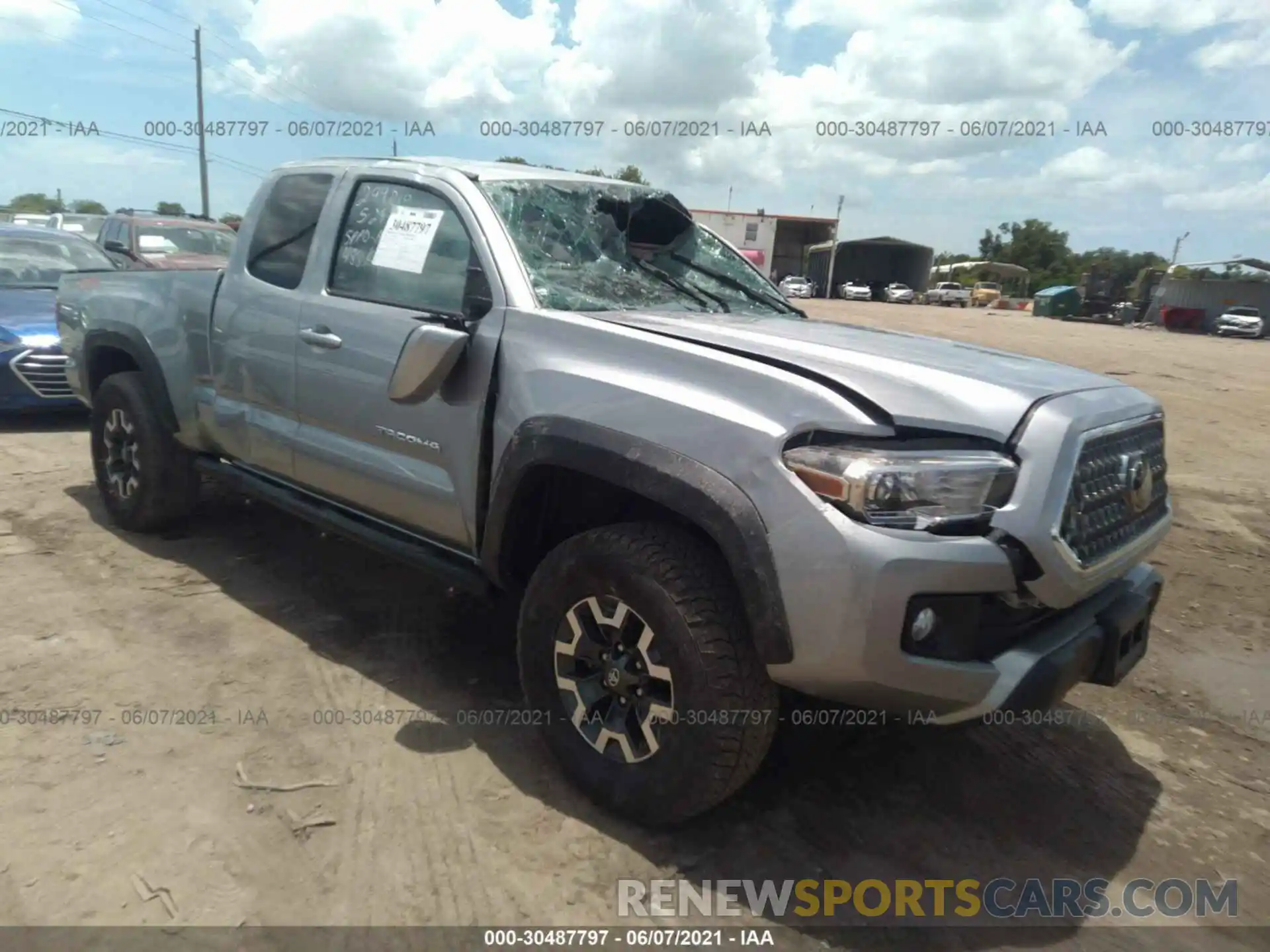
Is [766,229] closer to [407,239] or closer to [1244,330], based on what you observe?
[1244,330]

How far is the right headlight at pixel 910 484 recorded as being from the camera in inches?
90.0

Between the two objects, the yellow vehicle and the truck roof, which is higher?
the truck roof

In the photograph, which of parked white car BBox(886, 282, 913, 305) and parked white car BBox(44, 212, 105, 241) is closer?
parked white car BBox(44, 212, 105, 241)

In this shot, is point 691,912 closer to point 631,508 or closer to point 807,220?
point 631,508

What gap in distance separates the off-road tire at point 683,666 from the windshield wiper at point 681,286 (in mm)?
1359

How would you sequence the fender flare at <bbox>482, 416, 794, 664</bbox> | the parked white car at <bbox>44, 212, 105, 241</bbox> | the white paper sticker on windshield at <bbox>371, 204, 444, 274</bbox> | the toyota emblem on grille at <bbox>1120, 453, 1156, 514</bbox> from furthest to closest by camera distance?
the parked white car at <bbox>44, 212, 105, 241</bbox> < the white paper sticker on windshield at <bbox>371, 204, 444, 274</bbox> < the toyota emblem on grille at <bbox>1120, 453, 1156, 514</bbox> < the fender flare at <bbox>482, 416, 794, 664</bbox>

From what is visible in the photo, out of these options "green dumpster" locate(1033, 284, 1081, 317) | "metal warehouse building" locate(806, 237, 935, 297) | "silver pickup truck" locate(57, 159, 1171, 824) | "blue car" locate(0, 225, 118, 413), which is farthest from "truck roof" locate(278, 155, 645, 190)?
"metal warehouse building" locate(806, 237, 935, 297)

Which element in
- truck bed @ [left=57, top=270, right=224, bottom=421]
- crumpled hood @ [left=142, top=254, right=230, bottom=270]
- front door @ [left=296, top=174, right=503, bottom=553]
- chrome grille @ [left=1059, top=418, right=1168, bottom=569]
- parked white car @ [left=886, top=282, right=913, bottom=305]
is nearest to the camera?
chrome grille @ [left=1059, top=418, right=1168, bottom=569]

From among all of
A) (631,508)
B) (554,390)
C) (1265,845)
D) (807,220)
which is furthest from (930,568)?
(807,220)

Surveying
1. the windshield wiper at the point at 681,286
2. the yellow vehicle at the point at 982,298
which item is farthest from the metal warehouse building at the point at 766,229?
the yellow vehicle at the point at 982,298

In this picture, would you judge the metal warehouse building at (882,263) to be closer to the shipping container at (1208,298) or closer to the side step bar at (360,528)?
the shipping container at (1208,298)

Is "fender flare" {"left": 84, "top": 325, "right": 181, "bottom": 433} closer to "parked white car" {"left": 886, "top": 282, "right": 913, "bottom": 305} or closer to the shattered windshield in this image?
the shattered windshield

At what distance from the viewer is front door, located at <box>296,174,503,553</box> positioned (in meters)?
3.23

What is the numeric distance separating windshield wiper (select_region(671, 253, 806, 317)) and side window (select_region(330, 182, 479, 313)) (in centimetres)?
100
